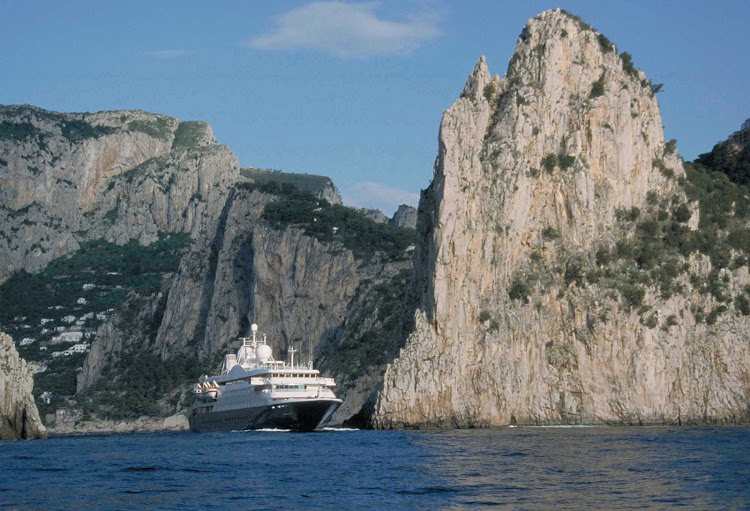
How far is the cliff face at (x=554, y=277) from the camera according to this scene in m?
91.6

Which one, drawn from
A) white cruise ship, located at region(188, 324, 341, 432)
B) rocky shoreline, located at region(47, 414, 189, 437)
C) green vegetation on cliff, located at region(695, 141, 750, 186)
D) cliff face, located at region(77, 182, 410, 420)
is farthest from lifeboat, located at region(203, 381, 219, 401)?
green vegetation on cliff, located at region(695, 141, 750, 186)

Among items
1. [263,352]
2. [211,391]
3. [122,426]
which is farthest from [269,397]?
[122,426]

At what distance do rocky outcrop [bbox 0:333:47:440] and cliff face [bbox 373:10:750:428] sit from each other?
27.1 metres

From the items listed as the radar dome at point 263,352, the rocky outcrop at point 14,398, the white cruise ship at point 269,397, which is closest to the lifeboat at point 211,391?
the white cruise ship at point 269,397

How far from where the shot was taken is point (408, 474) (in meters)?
52.6

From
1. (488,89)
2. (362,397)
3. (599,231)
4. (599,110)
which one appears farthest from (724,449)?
(362,397)

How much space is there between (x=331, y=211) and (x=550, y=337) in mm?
70340

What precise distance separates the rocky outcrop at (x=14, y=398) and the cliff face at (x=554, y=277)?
2713cm

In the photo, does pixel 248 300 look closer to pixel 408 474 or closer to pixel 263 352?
pixel 263 352

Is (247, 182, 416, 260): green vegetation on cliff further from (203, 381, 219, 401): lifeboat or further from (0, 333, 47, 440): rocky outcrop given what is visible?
(0, 333, 47, 440): rocky outcrop

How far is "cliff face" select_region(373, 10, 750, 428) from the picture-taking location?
9156 cm

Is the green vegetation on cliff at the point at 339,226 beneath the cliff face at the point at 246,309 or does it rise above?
above

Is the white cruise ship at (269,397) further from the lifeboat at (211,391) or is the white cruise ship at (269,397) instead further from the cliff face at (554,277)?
the cliff face at (554,277)

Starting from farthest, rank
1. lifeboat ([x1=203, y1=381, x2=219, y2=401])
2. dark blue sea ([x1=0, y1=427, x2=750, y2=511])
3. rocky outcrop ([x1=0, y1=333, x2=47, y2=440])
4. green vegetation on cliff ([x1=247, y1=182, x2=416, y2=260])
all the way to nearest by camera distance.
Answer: green vegetation on cliff ([x1=247, y1=182, x2=416, y2=260]), lifeboat ([x1=203, y1=381, x2=219, y2=401]), rocky outcrop ([x1=0, y1=333, x2=47, y2=440]), dark blue sea ([x1=0, y1=427, x2=750, y2=511])
